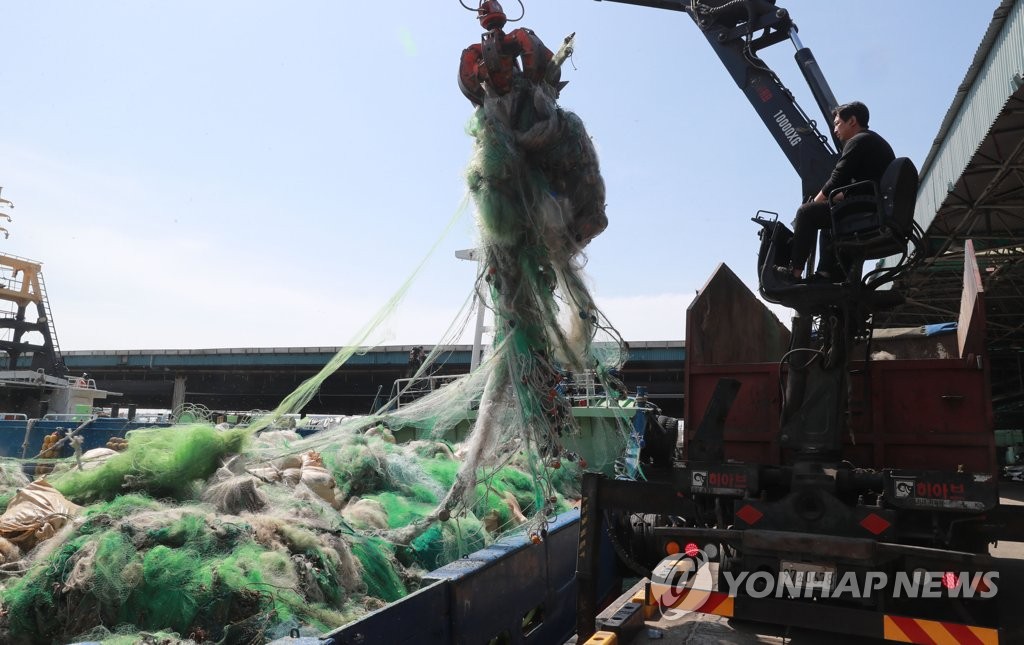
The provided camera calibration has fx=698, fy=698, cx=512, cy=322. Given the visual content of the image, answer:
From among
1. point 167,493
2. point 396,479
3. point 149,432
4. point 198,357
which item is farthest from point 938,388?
point 198,357

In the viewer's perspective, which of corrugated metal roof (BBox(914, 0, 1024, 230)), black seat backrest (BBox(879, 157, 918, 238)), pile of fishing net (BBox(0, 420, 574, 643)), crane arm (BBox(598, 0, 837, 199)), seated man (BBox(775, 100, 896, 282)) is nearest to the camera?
pile of fishing net (BBox(0, 420, 574, 643))

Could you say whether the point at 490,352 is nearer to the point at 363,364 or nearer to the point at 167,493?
the point at 167,493

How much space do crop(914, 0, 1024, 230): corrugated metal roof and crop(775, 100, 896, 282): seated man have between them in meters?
8.08

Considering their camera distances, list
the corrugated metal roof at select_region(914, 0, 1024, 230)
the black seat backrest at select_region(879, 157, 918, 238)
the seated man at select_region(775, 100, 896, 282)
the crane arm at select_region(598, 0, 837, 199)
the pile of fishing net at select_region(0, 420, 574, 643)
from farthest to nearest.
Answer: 1. the corrugated metal roof at select_region(914, 0, 1024, 230)
2. the crane arm at select_region(598, 0, 837, 199)
3. the seated man at select_region(775, 100, 896, 282)
4. the black seat backrest at select_region(879, 157, 918, 238)
5. the pile of fishing net at select_region(0, 420, 574, 643)

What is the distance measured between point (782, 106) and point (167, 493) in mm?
6382

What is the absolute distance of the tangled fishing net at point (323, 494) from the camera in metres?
3.67

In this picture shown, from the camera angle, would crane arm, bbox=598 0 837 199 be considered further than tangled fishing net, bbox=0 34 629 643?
Yes

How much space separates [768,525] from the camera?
396 cm

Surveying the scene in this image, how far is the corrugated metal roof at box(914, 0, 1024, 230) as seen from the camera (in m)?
10.5

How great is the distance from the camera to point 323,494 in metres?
5.66

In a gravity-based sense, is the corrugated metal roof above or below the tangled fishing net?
above

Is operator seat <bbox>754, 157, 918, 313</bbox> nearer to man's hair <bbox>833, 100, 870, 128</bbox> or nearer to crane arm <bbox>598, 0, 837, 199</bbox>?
man's hair <bbox>833, 100, 870, 128</bbox>

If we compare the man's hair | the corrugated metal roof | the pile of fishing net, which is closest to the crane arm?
the man's hair

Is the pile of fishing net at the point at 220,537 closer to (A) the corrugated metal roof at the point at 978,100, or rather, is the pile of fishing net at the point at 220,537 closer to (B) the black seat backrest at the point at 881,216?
(B) the black seat backrest at the point at 881,216
